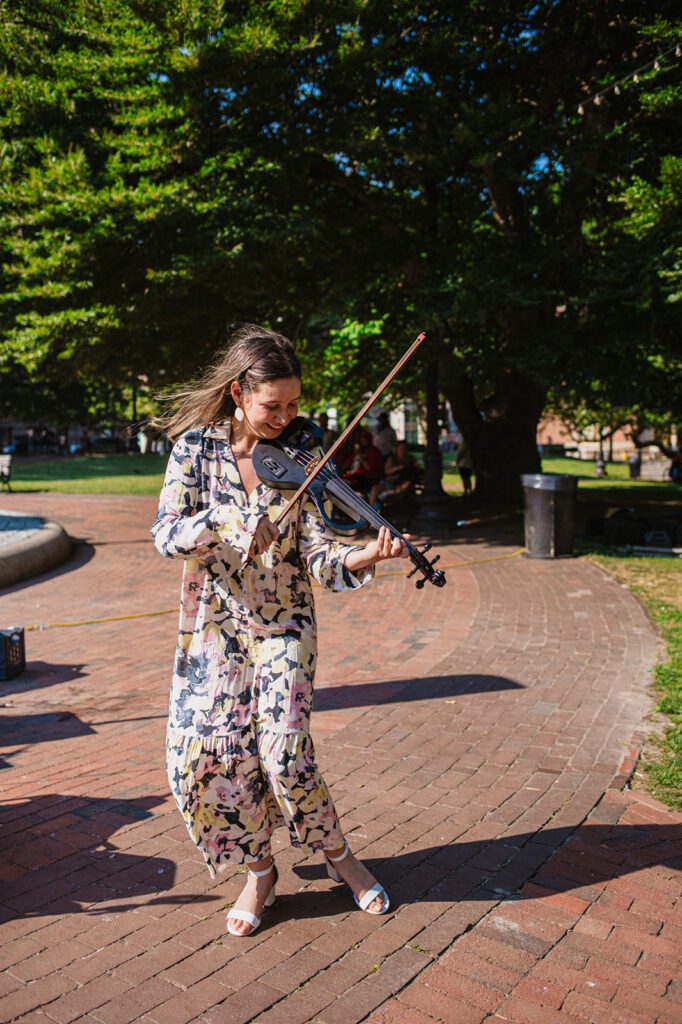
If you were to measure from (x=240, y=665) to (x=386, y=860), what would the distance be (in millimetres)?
1242

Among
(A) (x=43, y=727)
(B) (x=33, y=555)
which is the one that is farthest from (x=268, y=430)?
(B) (x=33, y=555)

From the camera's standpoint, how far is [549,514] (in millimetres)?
11094

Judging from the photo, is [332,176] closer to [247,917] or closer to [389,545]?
[389,545]

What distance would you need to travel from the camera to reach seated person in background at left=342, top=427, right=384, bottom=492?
46.8 ft

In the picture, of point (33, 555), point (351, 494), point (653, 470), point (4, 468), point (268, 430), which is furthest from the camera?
point (653, 470)

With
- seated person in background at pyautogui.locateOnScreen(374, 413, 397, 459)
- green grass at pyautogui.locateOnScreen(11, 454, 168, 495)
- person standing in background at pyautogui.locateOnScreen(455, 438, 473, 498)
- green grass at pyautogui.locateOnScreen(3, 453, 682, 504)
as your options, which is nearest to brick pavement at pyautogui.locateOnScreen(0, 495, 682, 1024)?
seated person in background at pyautogui.locateOnScreen(374, 413, 397, 459)

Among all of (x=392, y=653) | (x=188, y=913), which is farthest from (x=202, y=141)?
(x=188, y=913)

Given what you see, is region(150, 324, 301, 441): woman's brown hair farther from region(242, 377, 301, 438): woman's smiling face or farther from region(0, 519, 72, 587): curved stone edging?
region(0, 519, 72, 587): curved stone edging

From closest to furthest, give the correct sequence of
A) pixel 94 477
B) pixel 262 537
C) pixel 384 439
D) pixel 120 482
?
pixel 262 537 → pixel 384 439 → pixel 120 482 → pixel 94 477

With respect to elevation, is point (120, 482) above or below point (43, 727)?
above

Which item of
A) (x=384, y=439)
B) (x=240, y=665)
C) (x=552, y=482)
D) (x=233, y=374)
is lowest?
(x=240, y=665)

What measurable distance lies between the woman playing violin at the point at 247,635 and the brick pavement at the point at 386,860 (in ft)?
1.40

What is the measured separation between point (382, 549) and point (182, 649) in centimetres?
79

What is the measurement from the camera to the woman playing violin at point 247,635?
8.80 ft
